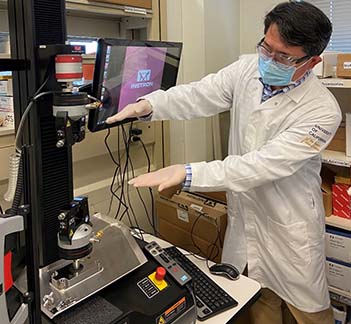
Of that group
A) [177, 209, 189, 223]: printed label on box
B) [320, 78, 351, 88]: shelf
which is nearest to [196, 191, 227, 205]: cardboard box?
[177, 209, 189, 223]: printed label on box

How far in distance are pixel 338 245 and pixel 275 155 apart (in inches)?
36.7

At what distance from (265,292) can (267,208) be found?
16.1 inches

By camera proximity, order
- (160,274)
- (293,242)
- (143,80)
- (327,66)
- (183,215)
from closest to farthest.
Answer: (160,274), (293,242), (143,80), (327,66), (183,215)

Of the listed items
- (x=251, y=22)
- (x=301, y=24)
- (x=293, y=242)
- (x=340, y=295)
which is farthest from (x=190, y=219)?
(x=251, y=22)

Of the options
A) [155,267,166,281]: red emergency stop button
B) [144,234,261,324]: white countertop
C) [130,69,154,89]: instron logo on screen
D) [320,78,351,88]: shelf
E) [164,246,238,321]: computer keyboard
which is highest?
[130,69,154,89]: instron logo on screen

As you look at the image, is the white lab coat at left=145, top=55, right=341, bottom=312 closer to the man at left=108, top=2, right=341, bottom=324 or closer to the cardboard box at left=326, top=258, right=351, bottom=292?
the man at left=108, top=2, right=341, bottom=324

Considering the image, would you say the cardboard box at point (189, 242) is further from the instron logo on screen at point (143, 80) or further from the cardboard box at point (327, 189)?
the instron logo on screen at point (143, 80)

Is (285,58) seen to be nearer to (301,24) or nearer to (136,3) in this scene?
(301,24)

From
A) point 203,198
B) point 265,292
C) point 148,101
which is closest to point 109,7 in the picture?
point 148,101

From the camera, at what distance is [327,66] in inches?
78.3

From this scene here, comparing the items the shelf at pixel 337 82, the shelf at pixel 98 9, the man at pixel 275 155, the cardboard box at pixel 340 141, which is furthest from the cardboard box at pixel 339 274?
the shelf at pixel 98 9

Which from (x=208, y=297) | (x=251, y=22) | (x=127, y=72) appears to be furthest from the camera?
(x=251, y=22)

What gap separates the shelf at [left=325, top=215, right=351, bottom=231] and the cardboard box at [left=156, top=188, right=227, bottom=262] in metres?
0.55

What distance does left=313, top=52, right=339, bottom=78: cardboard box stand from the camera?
77.9 inches
